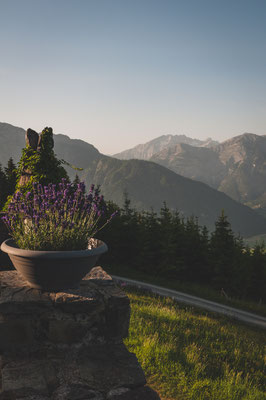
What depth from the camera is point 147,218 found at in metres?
35.8

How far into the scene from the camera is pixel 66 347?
10.2 feet

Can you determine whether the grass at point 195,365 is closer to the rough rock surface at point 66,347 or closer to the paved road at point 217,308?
the rough rock surface at point 66,347

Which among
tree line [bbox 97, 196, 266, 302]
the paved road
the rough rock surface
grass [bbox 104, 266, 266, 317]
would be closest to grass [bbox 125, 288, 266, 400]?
the rough rock surface

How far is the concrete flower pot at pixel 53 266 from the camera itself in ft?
10.4

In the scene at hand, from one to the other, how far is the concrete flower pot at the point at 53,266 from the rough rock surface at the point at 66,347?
114 millimetres

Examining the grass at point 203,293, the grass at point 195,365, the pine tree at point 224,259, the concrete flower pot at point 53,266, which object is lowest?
the grass at point 203,293

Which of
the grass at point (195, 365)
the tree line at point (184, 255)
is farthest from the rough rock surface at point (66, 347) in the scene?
the tree line at point (184, 255)

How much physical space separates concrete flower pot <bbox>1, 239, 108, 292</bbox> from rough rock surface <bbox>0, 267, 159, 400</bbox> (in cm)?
11

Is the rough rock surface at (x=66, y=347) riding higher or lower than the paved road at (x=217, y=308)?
higher

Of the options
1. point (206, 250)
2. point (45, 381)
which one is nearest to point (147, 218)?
point (206, 250)

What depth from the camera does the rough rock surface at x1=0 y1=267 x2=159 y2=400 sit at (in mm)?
2596

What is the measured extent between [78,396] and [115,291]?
122 centimetres

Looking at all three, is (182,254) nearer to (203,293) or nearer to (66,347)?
(203,293)

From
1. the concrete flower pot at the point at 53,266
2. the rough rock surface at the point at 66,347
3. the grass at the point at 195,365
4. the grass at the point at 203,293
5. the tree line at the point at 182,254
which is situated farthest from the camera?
the tree line at the point at 182,254
